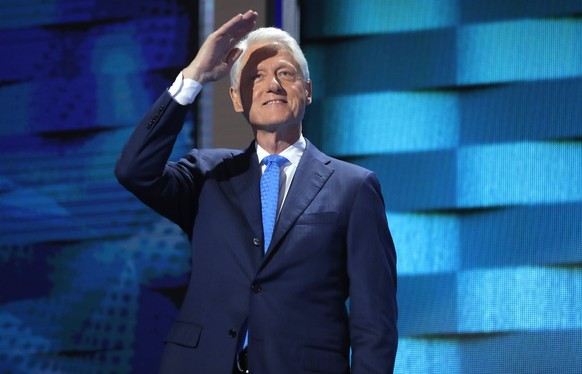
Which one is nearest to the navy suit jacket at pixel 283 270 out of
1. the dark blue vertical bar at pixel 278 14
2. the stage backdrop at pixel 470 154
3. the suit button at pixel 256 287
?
the suit button at pixel 256 287

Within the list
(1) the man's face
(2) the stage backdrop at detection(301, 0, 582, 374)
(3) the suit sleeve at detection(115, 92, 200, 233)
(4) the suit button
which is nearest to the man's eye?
(1) the man's face

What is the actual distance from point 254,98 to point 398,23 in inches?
49.2

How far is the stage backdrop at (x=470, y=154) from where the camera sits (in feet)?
9.05

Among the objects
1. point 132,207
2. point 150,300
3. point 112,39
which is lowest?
point 150,300

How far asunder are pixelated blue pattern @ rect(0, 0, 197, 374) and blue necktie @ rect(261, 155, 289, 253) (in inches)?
50.5

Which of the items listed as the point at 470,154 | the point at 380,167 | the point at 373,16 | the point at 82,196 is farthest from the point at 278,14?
the point at 82,196

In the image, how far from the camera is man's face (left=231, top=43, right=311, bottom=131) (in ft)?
6.18

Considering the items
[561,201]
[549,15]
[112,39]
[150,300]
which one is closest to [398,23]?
[549,15]

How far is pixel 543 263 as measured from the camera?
2760mm

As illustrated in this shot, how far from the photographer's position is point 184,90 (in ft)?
6.00

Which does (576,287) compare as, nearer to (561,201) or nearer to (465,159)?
(561,201)

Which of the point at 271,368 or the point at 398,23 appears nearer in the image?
the point at 271,368

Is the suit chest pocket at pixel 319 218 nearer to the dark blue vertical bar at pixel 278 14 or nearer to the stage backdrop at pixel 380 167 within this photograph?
the stage backdrop at pixel 380 167

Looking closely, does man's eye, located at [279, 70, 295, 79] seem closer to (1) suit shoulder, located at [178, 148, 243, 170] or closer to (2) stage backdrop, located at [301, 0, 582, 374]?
(1) suit shoulder, located at [178, 148, 243, 170]
